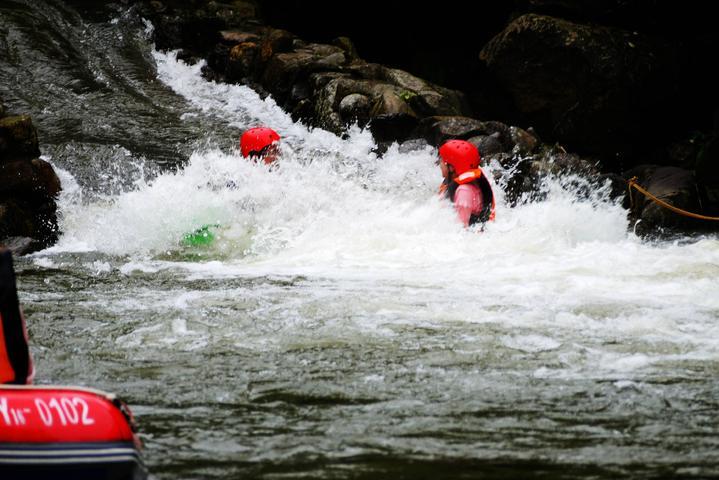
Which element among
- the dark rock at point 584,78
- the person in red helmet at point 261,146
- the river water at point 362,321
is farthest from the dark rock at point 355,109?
the person in red helmet at point 261,146

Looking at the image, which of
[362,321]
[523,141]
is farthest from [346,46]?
[362,321]

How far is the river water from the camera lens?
2955 millimetres

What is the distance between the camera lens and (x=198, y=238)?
25.4 ft

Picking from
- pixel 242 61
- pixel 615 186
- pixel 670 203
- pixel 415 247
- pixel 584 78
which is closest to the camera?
pixel 415 247

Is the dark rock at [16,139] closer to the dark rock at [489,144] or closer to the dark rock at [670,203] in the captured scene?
the dark rock at [489,144]

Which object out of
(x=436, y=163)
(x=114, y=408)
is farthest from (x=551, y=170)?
(x=114, y=408)

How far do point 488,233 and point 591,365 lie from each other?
11.8 feet

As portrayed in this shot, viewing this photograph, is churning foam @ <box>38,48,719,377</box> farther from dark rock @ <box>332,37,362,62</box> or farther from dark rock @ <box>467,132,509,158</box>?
dark rock @ <box>332,37,362,62</box>

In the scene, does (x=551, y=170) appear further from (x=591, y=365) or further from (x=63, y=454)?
(x=63, y=454)

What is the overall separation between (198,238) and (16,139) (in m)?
2.23

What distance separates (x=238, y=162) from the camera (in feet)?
30.0

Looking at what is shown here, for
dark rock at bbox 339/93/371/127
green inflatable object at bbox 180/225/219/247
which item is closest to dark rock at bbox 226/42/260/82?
dark rock at bbox 339/93/371/127

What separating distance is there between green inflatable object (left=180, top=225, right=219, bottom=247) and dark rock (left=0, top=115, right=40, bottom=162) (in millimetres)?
1983

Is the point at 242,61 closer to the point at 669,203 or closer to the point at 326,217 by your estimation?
the point at 326,217
